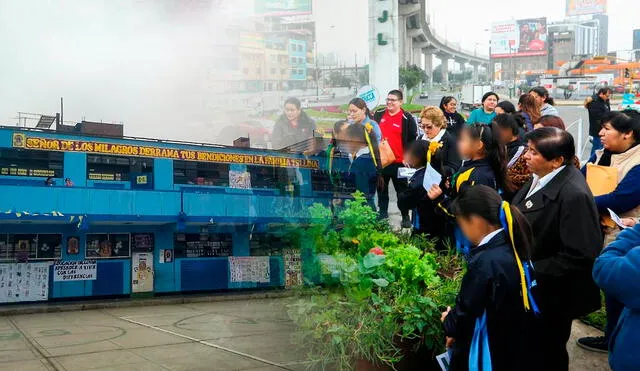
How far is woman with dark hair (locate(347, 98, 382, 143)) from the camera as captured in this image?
4093mm

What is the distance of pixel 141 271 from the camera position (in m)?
16.8

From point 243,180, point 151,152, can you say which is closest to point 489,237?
point 243,180

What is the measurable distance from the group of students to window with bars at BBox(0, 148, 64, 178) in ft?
33.3

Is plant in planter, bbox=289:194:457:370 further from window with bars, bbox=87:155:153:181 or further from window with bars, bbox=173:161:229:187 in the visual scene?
window with bars, bbox=87:155:153:181

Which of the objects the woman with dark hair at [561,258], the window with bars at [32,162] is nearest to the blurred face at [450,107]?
the woman with dark hair at [561,258]

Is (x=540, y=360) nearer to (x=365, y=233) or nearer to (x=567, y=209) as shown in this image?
(x=567, y=209)

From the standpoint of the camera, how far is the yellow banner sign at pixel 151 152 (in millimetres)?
3389

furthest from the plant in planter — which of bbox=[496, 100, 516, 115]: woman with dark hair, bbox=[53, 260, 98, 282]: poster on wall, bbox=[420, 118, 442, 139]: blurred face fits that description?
bbox=[53, 260, 98, 282]: poster on wall

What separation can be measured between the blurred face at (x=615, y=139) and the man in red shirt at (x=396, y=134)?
1.30 meters

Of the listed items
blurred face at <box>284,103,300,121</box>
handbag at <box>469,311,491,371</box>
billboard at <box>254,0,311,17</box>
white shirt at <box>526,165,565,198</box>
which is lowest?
handbag at <box>469,311,491,371</box>

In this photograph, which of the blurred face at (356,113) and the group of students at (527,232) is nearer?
the group of students at (527,232)

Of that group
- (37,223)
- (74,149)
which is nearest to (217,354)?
(74,149)

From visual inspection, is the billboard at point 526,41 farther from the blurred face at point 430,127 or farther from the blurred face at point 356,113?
the blurred face at point 356,113

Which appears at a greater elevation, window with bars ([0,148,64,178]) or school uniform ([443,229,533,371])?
window with bars ([0,148,64,178])
